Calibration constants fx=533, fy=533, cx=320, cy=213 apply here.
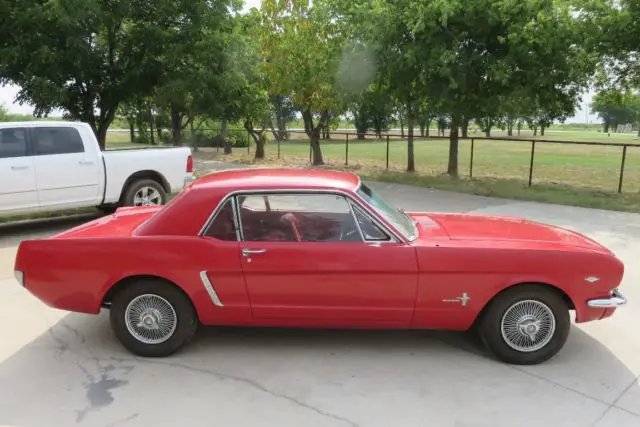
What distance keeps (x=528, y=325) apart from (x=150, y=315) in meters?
2.84

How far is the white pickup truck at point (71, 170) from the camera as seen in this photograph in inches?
309

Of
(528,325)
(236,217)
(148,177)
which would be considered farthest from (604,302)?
(148,177)

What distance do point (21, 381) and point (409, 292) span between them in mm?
2842

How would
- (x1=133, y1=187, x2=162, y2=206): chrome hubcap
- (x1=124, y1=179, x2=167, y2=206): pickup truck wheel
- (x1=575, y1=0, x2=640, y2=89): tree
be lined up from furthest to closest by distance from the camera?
(x1=575, y1=0, x2=640, y2=89): tree
(x1=133, y1=187, x2=162, y2=206): chrome hubcap
(x1=124, y1=179, x2=167, y2=206): pickup truck wheel

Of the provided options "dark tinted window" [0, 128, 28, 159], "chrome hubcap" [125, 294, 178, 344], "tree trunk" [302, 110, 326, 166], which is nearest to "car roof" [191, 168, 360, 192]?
"chrome hubcap" [125, 294, 178, 344]

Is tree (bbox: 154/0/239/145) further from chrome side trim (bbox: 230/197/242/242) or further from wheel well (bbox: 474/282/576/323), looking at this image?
wheel well (bbox: 474/282/576/323)

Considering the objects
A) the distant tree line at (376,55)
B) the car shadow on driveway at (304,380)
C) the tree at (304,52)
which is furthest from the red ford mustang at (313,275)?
the tree at (304,52)

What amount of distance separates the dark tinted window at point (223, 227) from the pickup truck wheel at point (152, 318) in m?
0.52

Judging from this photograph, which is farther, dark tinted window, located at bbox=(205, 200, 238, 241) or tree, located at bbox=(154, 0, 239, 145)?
tree, located at bbox=(154, 0, 239, 145)

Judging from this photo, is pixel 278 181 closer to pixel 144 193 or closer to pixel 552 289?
pixel 552 289

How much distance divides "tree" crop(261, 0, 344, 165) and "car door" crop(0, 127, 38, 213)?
992 cm

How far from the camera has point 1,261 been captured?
686 cm

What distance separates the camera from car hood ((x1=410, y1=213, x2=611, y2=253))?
4141mm

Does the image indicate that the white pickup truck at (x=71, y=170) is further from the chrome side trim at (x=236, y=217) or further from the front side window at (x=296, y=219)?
the chrome side trim at (x=236, y=217)
